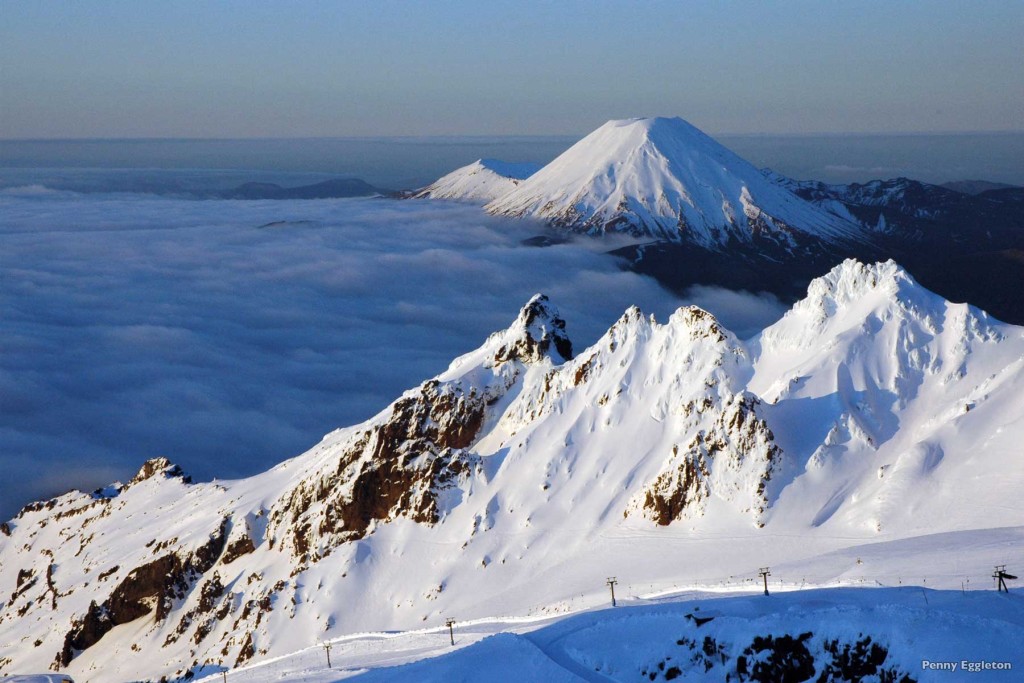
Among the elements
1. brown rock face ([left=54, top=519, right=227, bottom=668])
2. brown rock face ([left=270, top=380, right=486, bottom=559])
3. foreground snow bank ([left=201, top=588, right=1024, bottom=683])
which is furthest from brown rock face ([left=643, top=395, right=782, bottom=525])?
brown rock face ([left=54, top=519, right=227, bottom=668])

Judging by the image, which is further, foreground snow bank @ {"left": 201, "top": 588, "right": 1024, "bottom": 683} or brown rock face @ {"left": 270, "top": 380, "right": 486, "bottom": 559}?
brown rock face @ {"left": 270, "top": 380, "right": 486, "bottom": 559}

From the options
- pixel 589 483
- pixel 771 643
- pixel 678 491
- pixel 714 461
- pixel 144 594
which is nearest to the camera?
pixel 771 643

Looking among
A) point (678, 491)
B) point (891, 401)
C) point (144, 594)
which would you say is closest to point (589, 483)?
point (678, 491)

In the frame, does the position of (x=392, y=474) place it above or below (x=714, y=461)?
below

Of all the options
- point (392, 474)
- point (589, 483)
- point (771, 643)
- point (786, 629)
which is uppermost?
point (786, 629)

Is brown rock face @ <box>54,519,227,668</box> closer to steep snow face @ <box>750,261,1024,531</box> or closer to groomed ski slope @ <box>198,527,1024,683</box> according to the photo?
groomed ski slope @ <box>198,527,1024,683</box>

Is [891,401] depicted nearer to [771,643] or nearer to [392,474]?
[771,643]

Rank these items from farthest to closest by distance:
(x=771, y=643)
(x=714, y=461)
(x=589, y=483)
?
(x=589, y=483)
(x=714, y=461)
(x=771, y=643)

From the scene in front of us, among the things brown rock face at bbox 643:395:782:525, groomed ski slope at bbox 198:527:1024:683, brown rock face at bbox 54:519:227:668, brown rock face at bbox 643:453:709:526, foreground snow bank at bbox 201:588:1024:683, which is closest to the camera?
foreground snow bank at bbox 201:588:1024:683
